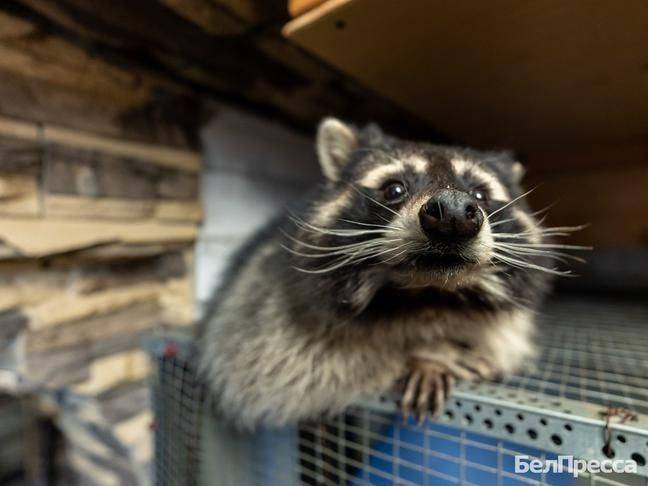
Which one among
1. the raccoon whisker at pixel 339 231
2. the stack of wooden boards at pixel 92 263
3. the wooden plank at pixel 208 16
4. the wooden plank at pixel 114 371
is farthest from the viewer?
the wooden plank at pixel 114 371

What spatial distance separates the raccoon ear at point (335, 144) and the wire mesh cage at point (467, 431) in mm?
612

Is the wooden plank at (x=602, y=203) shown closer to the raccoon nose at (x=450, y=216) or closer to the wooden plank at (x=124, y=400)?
the raccoon nose at (x=450, y=216)

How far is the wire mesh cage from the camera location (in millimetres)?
663

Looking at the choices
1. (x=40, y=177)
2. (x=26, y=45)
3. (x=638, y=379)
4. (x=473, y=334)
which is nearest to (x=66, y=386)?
(x=40, y=177)

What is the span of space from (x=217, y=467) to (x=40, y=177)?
102cm

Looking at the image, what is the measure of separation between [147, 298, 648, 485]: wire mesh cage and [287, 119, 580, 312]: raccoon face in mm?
256

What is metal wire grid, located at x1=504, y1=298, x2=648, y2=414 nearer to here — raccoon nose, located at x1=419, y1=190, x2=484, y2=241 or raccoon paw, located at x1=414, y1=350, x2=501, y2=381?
raccoon paw, located at x1=414, y1=350, x2=501, y2=381

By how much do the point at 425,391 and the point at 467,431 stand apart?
4.1 inches

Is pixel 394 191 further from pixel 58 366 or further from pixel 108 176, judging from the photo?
pixel 58 366

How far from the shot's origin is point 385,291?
2.92 ft

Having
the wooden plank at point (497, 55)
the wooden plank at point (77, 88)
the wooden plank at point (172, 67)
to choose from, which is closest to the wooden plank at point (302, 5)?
the wooden plank at point (497, 55)

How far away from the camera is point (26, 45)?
1.17 m

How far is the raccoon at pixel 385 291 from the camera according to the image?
2.60ft

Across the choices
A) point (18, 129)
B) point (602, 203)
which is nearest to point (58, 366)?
point (18, 129)
